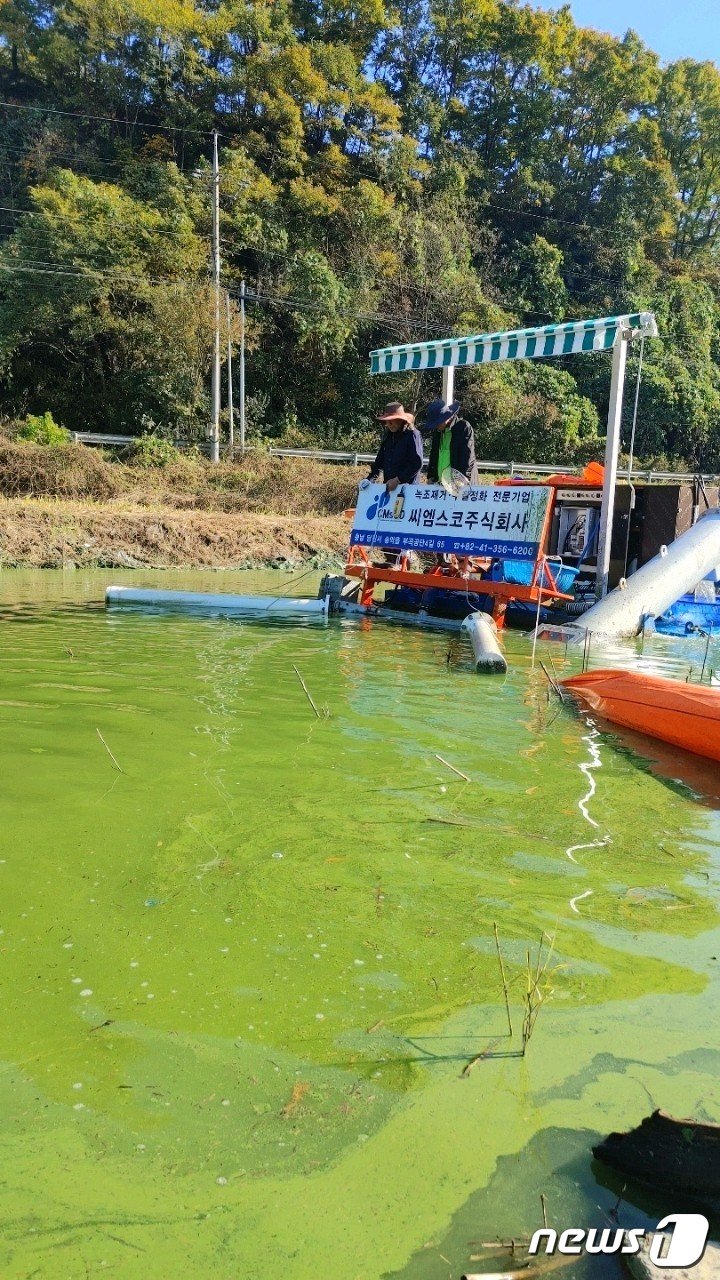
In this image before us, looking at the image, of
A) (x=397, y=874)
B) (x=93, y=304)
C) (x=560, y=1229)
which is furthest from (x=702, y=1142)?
(x=93, y=304)

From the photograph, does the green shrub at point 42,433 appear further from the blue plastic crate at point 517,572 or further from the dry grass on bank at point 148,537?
the blue plastic crate at point 517,572

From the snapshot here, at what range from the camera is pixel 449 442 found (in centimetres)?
1045

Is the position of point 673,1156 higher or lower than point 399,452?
lower

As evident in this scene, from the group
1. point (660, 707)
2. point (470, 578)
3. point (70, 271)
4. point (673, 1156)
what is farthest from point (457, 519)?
point (70, 271)

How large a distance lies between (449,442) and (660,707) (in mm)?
5660

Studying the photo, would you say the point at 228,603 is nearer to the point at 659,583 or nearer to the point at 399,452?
the point at 399,452

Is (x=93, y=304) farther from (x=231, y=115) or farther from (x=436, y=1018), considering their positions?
(x=436, y=1018)

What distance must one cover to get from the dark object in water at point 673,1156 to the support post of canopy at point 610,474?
8800 mm

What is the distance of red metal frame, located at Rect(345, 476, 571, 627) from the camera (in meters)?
9.42

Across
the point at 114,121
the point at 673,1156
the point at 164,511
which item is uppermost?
the point at 114,121

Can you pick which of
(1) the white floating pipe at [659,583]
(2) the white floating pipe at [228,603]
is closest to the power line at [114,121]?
(2) the white floating pipe at [228,603]

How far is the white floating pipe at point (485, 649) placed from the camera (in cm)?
767

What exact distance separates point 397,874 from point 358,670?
4.34 meters
